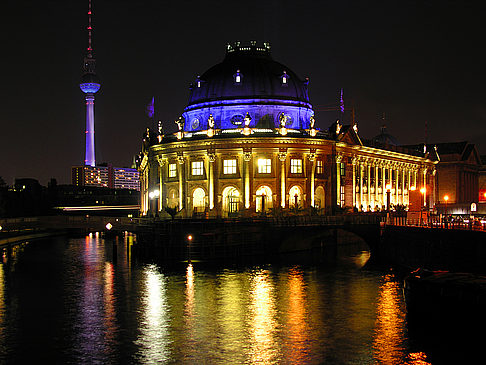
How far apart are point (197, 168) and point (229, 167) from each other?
6.15 meters

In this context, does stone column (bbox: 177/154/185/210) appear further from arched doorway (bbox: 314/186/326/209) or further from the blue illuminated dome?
arched doorway (bbox: 314/186/326/209)

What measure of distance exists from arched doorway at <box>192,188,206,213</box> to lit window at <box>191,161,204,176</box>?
114 inches

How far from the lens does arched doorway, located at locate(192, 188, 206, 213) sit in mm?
109250

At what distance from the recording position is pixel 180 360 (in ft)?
130

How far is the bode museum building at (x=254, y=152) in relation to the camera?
105625mm

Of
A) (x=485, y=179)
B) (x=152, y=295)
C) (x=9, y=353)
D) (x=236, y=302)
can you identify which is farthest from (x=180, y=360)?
(x=485, y=179)

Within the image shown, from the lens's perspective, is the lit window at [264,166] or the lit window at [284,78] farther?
the lit window at [284,78]

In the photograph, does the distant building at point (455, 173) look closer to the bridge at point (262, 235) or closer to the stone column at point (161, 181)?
the bridge at point (262, 235)

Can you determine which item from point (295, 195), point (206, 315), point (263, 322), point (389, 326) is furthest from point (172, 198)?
point (389, 326)

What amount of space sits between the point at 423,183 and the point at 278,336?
405ft

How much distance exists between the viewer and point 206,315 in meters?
51.0

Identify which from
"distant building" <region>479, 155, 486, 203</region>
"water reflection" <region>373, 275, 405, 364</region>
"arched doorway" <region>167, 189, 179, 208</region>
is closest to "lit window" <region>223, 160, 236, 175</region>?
"arched doorway" <region>167, 189, 179, 208</region>

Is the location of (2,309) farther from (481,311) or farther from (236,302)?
(481,311)

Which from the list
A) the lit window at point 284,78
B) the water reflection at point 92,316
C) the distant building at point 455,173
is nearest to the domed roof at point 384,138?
the distant building at point 455,173
